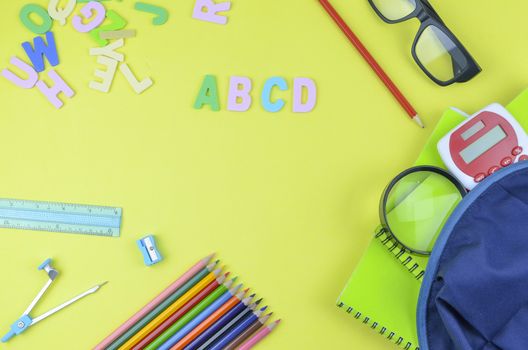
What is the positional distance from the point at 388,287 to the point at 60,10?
0.61m

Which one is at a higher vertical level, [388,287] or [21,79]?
[21,79]

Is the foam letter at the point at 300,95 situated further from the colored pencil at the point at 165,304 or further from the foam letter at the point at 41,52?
the foam letter at the point at 41,52

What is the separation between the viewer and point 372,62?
0.76 metres

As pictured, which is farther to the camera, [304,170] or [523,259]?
[304,170]

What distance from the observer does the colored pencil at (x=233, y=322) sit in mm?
733

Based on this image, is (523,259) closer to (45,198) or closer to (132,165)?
(132,165)

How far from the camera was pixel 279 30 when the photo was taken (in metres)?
0.78

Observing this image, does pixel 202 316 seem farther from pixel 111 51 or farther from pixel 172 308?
pixel 111 51

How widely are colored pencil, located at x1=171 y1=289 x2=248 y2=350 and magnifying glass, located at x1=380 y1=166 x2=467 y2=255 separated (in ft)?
0.75

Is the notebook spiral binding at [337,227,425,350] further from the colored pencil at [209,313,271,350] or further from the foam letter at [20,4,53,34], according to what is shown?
the foam letter at [20,4,53,34]

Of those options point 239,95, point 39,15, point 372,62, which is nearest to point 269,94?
point 239,95

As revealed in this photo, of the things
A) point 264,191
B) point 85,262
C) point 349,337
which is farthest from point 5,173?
point 349,337

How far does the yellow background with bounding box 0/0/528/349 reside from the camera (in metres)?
0.75

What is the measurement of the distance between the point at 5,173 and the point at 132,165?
18cm
